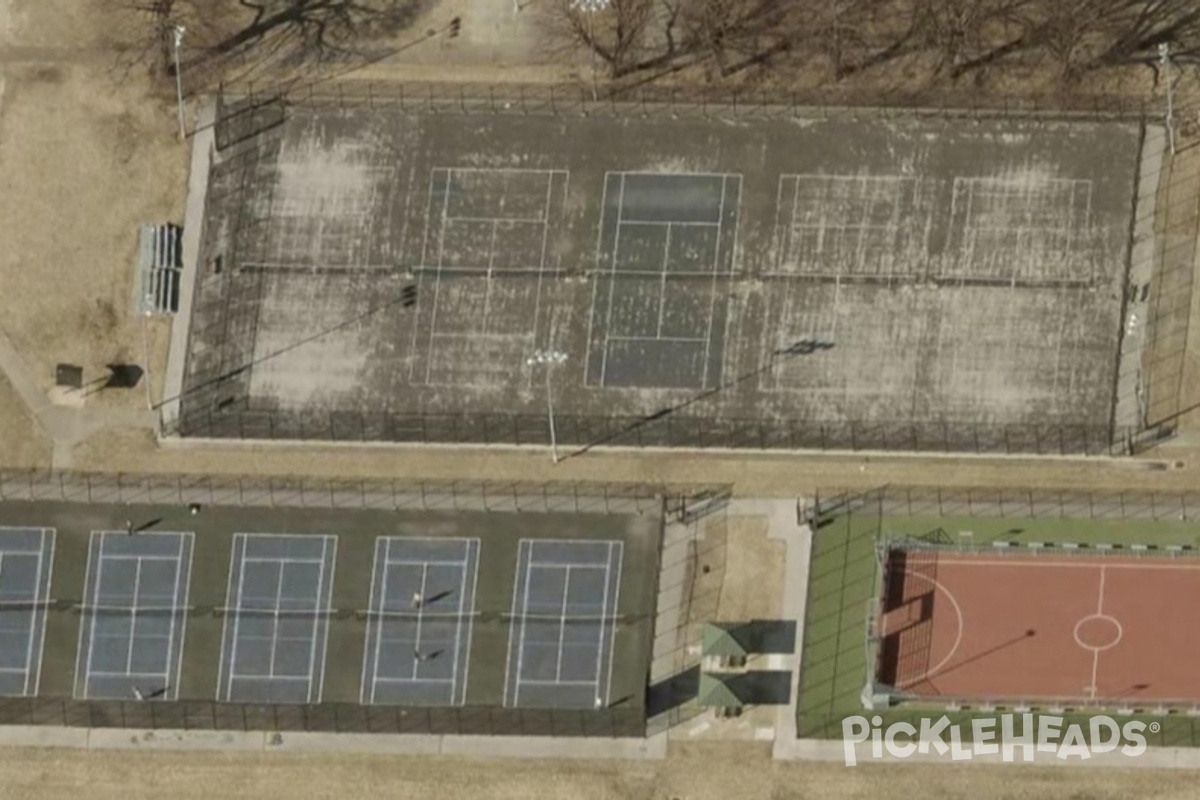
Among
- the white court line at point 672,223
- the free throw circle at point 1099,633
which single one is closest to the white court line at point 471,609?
the white court line at point 672,223

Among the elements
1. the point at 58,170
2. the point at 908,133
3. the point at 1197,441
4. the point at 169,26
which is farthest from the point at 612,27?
the point at 1197,441

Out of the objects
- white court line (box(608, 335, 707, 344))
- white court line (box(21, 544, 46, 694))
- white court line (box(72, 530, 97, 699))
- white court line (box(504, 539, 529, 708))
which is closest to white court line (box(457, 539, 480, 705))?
white court line (box(504, 539, 529, 708))

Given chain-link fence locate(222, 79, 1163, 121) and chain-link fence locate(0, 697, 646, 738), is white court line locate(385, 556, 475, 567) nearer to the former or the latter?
chain-link fence locate(0, 697, 646, 738)

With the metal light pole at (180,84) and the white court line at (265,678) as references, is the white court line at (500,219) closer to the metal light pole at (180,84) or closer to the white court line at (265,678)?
the metal light pole at (180,84)

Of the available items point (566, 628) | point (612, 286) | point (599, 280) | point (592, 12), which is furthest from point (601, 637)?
point (592, 12)

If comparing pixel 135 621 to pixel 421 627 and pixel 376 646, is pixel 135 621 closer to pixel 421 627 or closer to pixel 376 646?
pixel 376 646

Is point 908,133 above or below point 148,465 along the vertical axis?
above

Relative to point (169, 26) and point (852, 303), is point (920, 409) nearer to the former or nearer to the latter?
point (852, 303)
